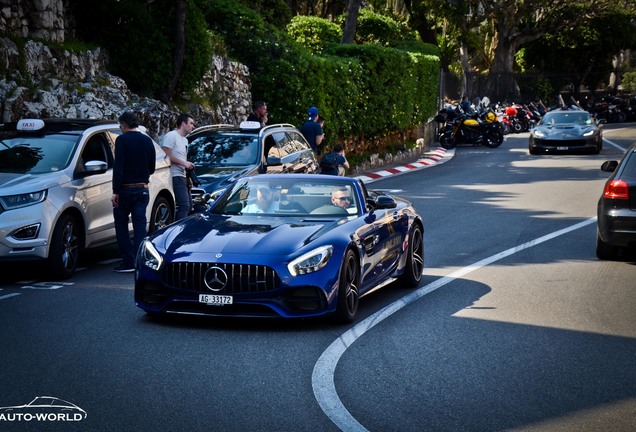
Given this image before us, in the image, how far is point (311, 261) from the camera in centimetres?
975

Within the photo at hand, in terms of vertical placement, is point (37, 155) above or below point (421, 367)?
above

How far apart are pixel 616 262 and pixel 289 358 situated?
7101 mm

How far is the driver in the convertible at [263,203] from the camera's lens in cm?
1114

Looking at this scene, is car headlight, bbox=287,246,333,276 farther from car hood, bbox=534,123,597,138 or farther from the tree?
the tree

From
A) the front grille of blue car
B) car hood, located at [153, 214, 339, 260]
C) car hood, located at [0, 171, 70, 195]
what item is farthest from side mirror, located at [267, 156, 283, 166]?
the front grille of blue car

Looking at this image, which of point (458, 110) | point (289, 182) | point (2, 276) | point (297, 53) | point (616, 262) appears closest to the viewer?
point (289, 182)

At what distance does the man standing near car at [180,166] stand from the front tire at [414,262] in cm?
381

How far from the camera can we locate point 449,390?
770 centimetres

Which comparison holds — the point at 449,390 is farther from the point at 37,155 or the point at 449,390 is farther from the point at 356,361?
the point at 37,155

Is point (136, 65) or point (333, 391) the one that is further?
point (136, 65)

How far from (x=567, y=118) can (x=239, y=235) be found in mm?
29449

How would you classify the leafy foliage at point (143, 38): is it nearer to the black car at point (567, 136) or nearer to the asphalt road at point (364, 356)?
the asphalt road at point (364, 356)

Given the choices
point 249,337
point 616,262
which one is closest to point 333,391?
point 249,337

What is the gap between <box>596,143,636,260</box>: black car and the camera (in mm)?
13930
